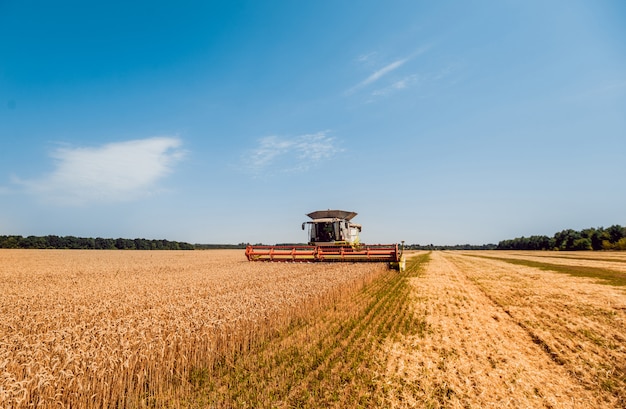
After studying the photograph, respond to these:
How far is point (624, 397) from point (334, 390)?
4022 millimetres

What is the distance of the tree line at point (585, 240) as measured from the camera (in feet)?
226

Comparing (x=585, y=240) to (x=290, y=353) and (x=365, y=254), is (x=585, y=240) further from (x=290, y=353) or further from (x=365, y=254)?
(x=290, y=353)

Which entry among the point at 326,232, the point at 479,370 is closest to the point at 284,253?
the point at 326,232

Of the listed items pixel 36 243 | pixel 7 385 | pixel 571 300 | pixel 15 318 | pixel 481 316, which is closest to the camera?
pixel 7 385

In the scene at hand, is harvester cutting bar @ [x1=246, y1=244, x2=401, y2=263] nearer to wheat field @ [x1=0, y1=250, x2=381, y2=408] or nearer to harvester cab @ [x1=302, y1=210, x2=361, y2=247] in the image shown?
harvester cab @ [x1=302, y1=210, x2=361, y2=247]

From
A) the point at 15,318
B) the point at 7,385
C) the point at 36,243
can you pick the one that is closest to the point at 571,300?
the point at 7,385

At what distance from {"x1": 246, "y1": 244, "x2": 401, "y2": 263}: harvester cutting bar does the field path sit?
477 inches

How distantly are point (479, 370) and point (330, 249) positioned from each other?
17.3m

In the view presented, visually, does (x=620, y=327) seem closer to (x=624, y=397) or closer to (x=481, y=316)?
(x=481, y=316)

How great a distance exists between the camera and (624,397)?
14.5 ft

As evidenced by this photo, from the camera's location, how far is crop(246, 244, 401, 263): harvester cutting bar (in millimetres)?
20719

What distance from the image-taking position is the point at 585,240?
246ft

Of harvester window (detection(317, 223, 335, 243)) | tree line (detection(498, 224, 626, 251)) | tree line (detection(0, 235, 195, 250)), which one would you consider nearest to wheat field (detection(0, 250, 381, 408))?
harvester window (detection(317, 223, 335, 243))

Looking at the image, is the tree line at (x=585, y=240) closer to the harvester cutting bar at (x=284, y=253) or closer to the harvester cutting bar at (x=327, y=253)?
the harvester cutting bar at (x=327, y=253)
